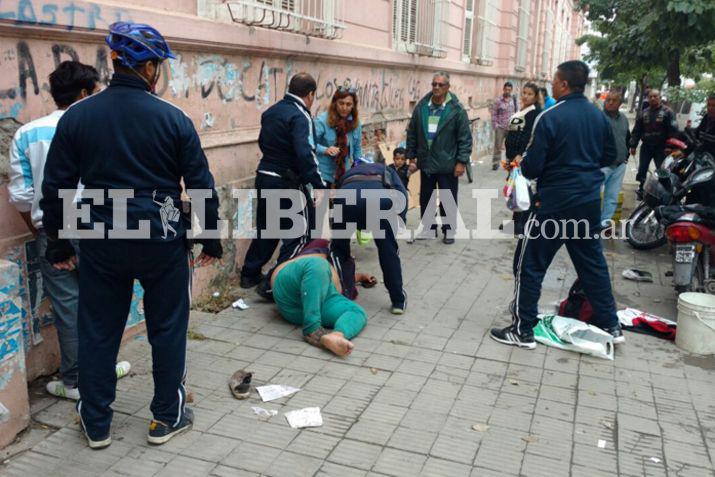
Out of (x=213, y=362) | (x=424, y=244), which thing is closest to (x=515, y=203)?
(x=424, y=244)

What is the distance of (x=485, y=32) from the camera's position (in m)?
14.4

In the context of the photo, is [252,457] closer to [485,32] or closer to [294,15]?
[294,15]

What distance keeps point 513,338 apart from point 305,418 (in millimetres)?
1814

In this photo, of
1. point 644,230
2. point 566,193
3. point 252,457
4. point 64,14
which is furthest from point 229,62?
point 644,230

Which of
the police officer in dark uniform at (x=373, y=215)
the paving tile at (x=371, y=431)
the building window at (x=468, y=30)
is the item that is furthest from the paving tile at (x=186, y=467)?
the building window at (x=468, y=30)

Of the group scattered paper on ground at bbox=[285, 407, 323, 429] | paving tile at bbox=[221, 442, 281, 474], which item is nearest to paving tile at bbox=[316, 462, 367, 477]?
paving tile at bbox=[221, 442, 281, 474]

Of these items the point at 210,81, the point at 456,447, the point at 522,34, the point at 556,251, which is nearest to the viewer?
the point at 456,447

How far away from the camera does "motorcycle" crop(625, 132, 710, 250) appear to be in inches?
258

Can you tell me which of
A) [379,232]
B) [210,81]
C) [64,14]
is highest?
[64,14]

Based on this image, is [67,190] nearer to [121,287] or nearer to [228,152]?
[121,287]

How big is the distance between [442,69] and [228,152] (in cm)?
721

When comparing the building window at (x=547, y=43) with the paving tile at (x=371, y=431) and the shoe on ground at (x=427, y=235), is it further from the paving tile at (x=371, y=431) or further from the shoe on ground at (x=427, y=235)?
the paving tile at (x=371, y=431)

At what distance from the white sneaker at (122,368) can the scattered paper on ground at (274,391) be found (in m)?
0.84

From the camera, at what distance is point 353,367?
416cm
